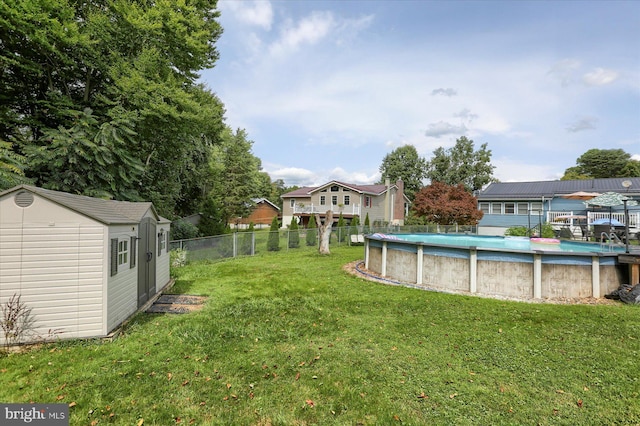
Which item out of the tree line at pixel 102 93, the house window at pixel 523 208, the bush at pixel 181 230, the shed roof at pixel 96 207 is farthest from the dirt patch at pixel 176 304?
the house window at pixel 523 208

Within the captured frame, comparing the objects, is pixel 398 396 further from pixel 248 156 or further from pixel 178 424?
pixel 248 156

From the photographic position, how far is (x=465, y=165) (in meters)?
42.8

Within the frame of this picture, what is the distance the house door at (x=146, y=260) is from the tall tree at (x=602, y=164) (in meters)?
58.1

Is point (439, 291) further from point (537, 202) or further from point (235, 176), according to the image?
point (235, 176)

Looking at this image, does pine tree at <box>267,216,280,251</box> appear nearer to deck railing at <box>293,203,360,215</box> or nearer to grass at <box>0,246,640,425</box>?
grass at <box>0,246,640,425</box>

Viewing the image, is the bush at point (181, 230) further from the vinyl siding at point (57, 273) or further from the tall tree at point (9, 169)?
the vinyl siding at point (57, 273)

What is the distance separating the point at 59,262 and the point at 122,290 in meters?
1.14

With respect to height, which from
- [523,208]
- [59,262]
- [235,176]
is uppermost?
[235,176]

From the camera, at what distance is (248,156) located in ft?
103

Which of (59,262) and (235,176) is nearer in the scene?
(59,262)

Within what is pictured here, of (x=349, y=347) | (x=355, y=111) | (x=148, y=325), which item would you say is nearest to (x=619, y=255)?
(x=349, y=347)

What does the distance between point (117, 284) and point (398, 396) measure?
4987 millimetres

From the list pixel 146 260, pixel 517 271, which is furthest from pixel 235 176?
pixel 517 271

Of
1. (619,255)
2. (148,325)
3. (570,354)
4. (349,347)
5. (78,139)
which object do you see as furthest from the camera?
(78,139)
